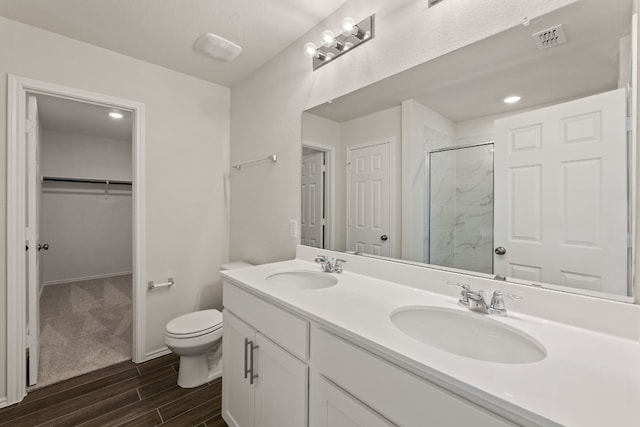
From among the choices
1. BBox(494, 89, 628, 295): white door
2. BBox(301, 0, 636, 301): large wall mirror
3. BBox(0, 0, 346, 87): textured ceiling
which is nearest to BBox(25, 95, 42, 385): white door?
BBox(0, 0, 346, 87): textured ceiling

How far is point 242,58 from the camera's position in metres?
2.17

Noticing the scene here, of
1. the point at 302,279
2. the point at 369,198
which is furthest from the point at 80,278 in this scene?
the point at 369,198

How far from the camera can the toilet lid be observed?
182cm

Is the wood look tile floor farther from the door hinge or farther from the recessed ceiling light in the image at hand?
the recessed ceiling light

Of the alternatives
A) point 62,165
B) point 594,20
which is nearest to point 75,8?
point 594,20

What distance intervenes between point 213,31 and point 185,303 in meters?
2.18

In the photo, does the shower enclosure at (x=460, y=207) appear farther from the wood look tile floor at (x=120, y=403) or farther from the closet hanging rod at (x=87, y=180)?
the closet hanging rod at (x=87, y=180)

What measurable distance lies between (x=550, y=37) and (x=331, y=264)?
4.36 feet

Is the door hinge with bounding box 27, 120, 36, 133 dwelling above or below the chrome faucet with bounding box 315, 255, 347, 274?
above

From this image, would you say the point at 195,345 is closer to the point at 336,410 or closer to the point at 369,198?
the point at 336,410

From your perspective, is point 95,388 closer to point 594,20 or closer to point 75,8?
point 75,8

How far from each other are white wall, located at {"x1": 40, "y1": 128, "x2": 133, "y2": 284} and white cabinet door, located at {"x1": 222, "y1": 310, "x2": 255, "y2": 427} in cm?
425

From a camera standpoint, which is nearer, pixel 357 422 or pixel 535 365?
pixel 535 365

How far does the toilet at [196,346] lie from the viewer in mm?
1790
